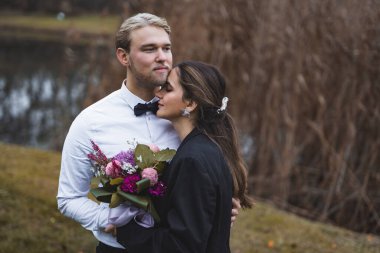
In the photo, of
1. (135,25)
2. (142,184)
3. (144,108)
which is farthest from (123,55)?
(142,184)

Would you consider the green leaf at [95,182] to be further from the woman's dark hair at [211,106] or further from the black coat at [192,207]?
the woman's dark hair at [211,106]

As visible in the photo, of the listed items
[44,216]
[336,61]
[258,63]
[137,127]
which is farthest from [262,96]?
[137,127]

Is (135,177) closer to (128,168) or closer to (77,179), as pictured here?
(128,168)

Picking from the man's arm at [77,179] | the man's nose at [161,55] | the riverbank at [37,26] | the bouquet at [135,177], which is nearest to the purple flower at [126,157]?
the bouquet at [135,177]

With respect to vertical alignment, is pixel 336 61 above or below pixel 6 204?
above

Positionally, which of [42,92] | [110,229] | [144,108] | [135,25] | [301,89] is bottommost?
[42,92]

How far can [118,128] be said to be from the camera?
248cm

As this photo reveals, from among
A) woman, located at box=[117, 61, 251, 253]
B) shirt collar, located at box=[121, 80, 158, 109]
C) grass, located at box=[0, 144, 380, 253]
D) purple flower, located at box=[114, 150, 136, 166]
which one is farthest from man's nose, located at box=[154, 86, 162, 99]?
grass, located at box=[0, 144, 380, 253]

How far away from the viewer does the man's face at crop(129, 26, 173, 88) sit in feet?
8.13

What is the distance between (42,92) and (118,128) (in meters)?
11.2

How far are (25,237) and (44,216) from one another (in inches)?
17.3

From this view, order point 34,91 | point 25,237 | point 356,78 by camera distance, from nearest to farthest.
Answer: point 25,237, point 356,78, point 34,91

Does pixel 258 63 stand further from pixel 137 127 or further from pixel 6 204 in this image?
pixel 137 127

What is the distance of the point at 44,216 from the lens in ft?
15.6
